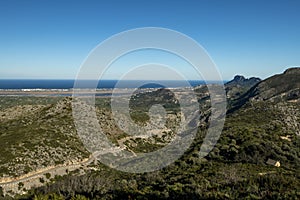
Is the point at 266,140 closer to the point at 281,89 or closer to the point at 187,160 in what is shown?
the point at 187,160

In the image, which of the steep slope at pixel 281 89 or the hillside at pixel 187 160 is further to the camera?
the steep slope at pixel 281 89

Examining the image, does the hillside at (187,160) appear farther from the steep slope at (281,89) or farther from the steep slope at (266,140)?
the steep slope at (281,89)

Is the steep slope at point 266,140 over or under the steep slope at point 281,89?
under

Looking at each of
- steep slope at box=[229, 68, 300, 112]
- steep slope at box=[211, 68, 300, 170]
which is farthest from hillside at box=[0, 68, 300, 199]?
steep slope at box=[229, 68, 300, 112]

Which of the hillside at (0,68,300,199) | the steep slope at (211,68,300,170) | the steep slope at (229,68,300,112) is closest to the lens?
the hillside at (0,68,300,199)

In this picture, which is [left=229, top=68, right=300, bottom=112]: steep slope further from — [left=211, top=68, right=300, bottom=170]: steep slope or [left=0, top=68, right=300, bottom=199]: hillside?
[left=211, top=68, right=300, bottom=170]: steep slope

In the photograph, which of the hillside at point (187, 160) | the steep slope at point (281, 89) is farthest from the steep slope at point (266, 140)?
the steep slope at point (281, 89)

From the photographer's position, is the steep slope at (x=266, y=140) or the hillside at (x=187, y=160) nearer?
the hillside at (x=187, y=160)

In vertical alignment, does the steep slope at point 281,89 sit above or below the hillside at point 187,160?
above

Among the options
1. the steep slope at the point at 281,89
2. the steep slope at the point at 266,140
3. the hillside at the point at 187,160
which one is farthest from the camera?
the steep slope at the point at 281,89

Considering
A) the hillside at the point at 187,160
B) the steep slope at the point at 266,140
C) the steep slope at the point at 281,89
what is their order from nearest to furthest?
the hillside at the point at 187,160 < the steep slope at the point at 266,140 < the steep slope at the point at 281,89

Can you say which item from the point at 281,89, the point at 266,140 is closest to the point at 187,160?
the point at 266,140
